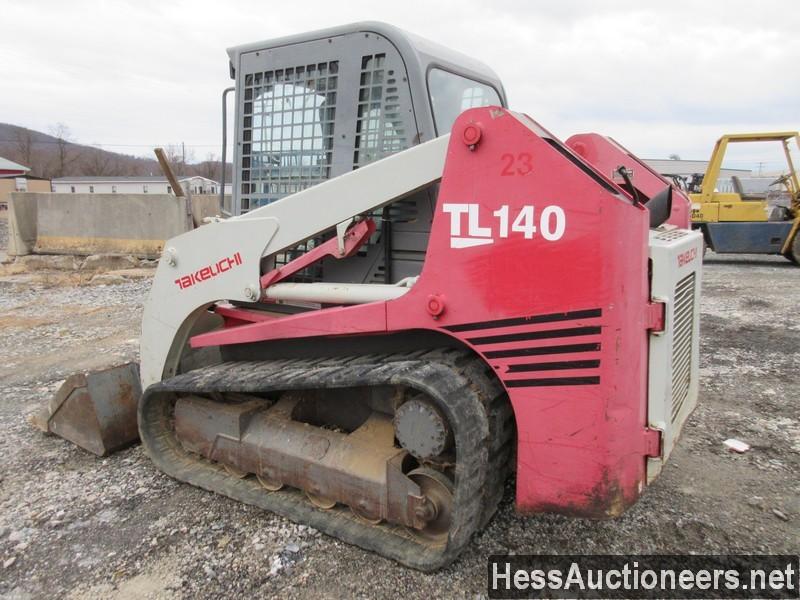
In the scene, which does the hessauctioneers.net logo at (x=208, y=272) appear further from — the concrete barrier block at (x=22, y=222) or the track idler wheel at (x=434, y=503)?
the concrete barrier block at (x=22, y=222)

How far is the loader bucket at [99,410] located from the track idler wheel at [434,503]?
2060mm

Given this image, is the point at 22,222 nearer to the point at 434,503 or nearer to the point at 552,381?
the point at 434,503

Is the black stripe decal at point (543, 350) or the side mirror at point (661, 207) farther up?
the side mirror at point (661, 207)

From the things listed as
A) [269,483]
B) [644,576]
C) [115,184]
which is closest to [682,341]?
[644,576]

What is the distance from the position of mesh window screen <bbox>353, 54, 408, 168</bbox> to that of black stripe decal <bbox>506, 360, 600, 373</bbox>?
128cm

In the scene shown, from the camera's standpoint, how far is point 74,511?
2.93m

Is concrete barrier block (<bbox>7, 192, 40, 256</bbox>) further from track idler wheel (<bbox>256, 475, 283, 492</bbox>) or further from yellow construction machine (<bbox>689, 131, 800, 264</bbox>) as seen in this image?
yellow construction machine (<bbox>689, 131, 800, 264</bbox>)

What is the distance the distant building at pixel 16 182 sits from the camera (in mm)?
46878

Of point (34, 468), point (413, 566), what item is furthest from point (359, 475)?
point (34, 468)

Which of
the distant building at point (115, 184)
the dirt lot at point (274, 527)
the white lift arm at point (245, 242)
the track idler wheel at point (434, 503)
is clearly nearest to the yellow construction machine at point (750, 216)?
the dirt lot at point (274, 527)

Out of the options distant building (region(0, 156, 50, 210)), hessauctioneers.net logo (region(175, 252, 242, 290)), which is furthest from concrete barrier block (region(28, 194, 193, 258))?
distant building (region(0, 156, 50, 210))

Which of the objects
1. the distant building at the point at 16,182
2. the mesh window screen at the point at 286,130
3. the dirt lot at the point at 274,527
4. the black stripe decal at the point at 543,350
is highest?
the distant building at the point at 16,182

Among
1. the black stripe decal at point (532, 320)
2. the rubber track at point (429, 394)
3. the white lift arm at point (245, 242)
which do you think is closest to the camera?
the black stripe decal at point (532, 320)

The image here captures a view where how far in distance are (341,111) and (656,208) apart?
159cm
